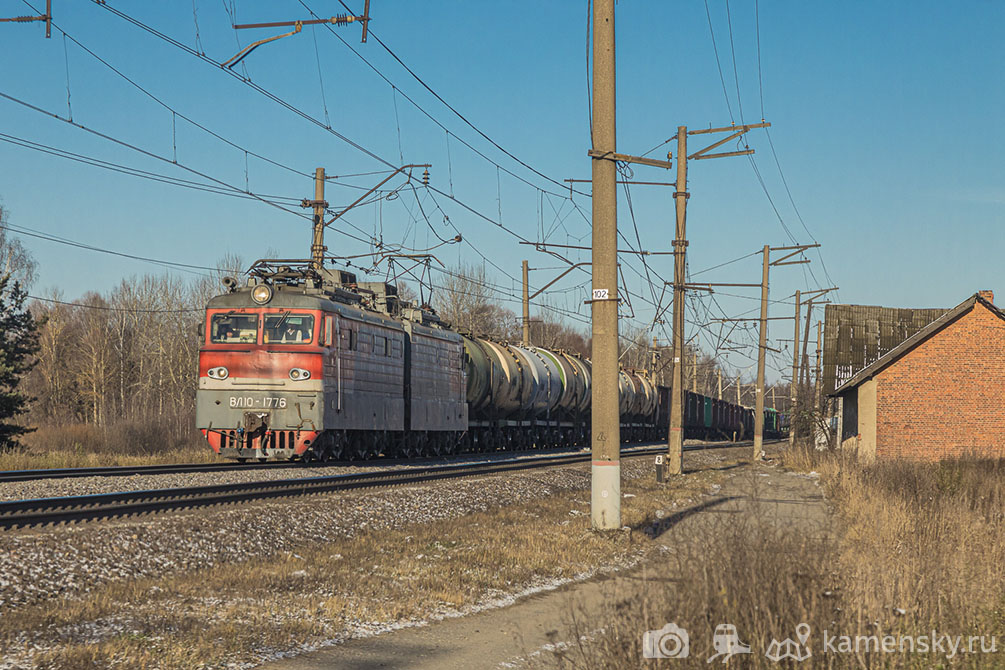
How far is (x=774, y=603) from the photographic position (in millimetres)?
6234

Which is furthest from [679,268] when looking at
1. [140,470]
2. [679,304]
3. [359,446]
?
[140,470]

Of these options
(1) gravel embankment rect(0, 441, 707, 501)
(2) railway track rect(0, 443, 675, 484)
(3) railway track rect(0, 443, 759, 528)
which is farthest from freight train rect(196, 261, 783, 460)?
(3) railway track rect(0, 443, 759, 528)

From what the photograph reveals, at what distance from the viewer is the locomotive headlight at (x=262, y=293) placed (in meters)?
21.0

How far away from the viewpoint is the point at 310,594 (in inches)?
362

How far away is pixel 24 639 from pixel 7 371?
93.1 feet

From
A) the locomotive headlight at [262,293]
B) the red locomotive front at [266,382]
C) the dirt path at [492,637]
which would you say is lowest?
the dirt path at [492,637]

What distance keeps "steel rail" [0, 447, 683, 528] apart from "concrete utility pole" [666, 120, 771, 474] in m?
8.30

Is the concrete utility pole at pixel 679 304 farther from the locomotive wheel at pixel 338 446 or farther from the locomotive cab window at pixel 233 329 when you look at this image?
the locomotive cab window at pixel 233 329

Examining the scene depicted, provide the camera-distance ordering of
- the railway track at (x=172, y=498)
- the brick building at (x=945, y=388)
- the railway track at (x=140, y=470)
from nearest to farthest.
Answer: the railway track at (x=172, y=498) < the railway track at (x=140, y=470) < the brick building at (x=945, y=388)

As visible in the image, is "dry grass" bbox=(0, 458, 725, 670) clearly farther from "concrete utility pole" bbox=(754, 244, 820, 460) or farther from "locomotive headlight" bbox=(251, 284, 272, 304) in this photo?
"concrete utility pole" bbox=(754, 244, 820, 460)

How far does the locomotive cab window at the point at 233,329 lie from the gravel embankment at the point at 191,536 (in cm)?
569

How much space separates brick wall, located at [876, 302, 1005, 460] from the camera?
108ft

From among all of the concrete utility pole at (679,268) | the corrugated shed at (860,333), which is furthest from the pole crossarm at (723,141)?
the corrugated shed at (860,333)

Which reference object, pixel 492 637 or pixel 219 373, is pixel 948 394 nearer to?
pixel 219 373
